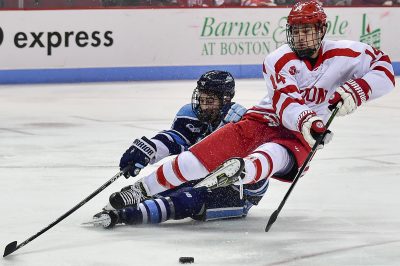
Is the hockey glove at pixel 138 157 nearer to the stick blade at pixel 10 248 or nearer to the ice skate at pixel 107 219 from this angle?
the ice skate at pixel 107 219

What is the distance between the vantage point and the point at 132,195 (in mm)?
4211

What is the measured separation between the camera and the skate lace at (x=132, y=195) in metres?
4.20

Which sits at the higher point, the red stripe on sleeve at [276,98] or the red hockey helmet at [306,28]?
the red hockey helmet at [306,28]

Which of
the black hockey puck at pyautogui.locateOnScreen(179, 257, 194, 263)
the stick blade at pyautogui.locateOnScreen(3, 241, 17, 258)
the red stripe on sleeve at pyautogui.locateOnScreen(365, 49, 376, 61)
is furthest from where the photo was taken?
the red stripe on sleeve at pyautogui.locateOnScreen(365, 49, 376, 61)

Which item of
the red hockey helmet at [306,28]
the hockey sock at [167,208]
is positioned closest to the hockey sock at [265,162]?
the hockey sock at [167,208]

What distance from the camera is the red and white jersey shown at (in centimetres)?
423

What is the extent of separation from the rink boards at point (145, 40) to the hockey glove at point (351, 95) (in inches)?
325

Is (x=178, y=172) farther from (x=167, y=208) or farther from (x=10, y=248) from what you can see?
(x=10, y=248)

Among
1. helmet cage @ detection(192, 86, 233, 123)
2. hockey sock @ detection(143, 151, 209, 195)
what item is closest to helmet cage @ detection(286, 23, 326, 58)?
helmet cage @ detection(192, 86, 233, 123)

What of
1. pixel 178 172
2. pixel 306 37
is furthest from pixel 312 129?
pixel 178 172

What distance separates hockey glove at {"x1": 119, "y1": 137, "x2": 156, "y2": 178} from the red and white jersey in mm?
455

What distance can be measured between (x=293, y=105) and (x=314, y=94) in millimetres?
195

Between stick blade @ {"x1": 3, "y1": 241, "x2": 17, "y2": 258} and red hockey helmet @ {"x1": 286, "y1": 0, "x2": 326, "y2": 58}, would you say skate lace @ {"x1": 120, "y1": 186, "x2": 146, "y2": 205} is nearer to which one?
stick blade @ {"x1": 3, "y1": 241, "x2": 17, "y2": 258}

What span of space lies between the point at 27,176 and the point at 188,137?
1.39 m
